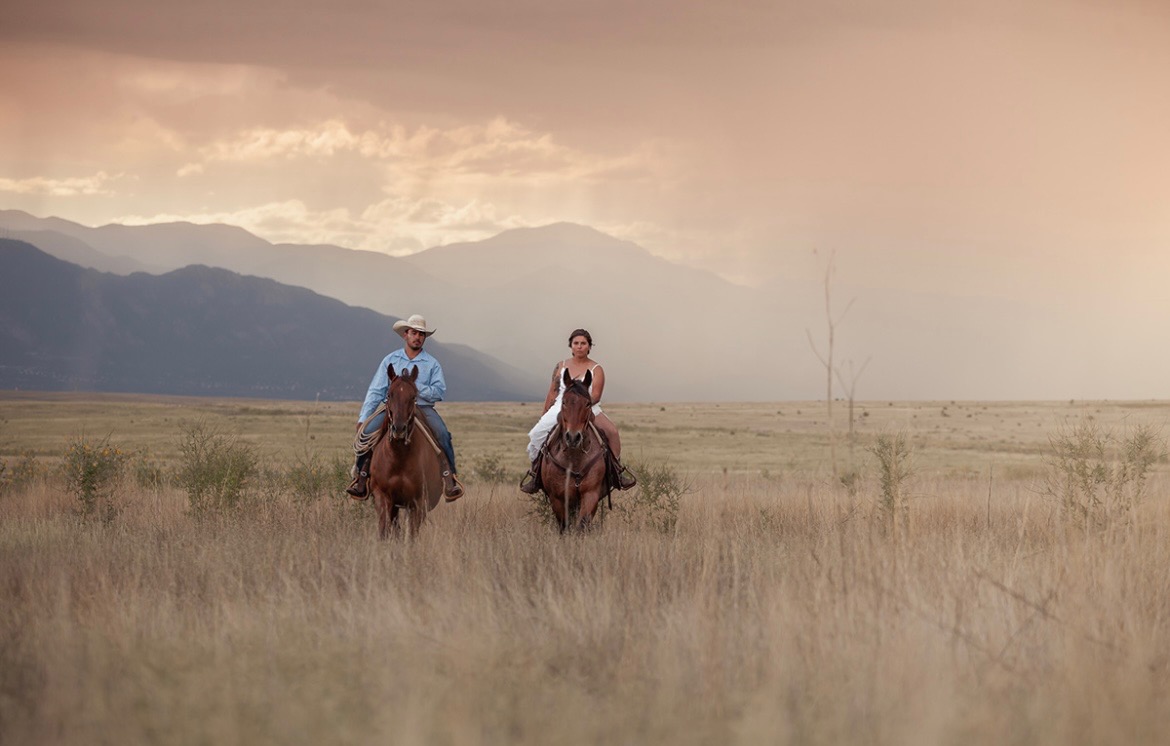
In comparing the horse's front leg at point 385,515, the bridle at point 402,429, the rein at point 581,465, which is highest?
the bridle at point 402,429

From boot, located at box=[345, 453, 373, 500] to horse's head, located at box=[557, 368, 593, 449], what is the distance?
2565mm

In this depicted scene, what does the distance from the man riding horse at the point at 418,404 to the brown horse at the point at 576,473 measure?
1142 millimetres

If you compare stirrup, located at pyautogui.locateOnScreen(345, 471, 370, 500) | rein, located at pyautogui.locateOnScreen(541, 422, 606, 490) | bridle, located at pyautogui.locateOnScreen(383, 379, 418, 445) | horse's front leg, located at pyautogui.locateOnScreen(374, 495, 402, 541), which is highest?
bridle, located at pyautogui.locateOnScreen(383, 379, 418, 445)

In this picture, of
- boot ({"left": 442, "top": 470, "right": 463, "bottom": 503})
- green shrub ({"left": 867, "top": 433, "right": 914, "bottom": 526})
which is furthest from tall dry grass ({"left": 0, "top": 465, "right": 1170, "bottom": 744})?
boot ({"left": 442, "top": 470, "right": 463, "bottom": 503})

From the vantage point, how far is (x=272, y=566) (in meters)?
9.30

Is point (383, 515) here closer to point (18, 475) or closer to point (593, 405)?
point (593, 405)

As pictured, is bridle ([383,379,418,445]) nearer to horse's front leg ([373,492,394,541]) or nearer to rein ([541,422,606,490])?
horse's front leg ([373,492,394,541])

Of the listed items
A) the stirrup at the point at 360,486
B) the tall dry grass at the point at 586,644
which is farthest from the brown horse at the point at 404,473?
the tall dry grass at the point at 586,644

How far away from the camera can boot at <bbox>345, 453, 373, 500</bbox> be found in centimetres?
1184

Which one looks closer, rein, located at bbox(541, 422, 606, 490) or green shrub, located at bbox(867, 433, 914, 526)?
green shrub, located at bbox(867, 433, 914, 526)

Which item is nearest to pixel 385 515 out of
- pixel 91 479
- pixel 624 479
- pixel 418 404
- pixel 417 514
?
pixel 417 514

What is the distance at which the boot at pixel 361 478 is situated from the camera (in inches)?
466

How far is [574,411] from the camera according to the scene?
1069cm

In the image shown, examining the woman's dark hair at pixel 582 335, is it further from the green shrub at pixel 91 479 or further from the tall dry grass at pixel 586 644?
the green shrub at pixel 91 479
